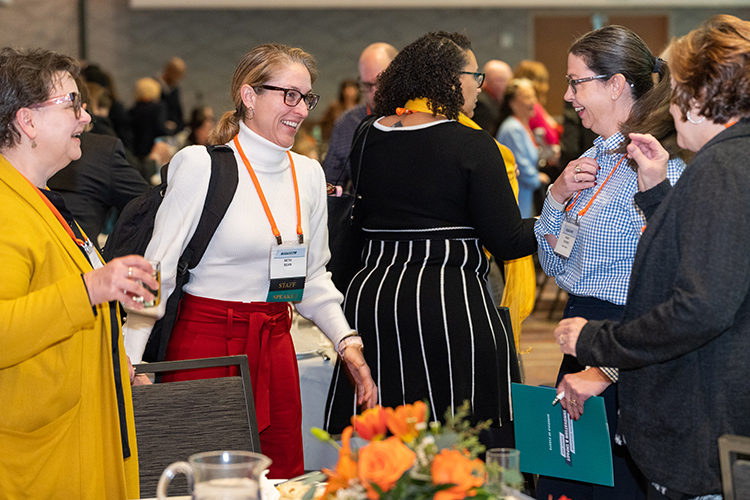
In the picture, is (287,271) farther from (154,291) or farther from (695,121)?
(695,121)

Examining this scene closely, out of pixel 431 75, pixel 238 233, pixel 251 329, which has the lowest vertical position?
pixel 251 329

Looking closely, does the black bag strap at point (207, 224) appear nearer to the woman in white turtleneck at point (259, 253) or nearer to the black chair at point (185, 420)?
the woman in white turtleneck at point (259, 253)

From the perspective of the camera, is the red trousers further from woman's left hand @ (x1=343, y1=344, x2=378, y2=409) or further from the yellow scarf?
the yellow scarf

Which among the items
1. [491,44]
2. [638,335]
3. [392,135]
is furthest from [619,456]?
[491,44]

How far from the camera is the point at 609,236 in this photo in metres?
1.89

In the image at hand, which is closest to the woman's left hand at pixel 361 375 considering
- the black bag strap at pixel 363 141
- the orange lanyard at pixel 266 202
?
the orange lanyard at pixel 266 202

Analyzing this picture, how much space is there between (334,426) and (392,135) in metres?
0.94

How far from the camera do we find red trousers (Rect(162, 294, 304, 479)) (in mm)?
2135

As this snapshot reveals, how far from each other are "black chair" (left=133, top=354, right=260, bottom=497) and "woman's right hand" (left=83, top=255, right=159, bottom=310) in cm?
44

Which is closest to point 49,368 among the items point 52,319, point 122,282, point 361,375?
point 52,319

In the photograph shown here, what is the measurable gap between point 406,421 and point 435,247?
1.40 meters

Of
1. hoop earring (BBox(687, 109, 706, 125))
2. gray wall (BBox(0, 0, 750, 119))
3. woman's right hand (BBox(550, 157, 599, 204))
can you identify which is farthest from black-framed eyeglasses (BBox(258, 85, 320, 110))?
gray wall (BBox(0, 0, 750, 119))

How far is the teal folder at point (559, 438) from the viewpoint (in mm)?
1748

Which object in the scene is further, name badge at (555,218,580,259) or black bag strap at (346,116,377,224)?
black bag strap at (346,116,377,224)
